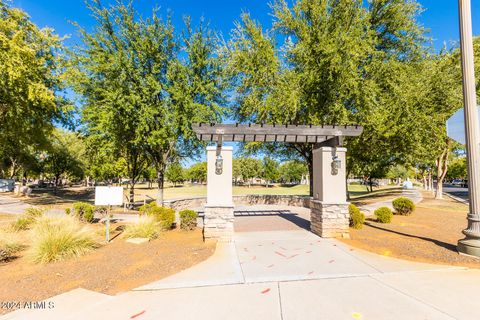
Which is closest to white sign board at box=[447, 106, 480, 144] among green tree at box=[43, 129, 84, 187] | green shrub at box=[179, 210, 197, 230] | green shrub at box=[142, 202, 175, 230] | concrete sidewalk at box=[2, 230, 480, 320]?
concrete sidewalk at box=[2, 230, 480, 320]

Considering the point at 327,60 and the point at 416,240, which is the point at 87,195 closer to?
the point at 327,60

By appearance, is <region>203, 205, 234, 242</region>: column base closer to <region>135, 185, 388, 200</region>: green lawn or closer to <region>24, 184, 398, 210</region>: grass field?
<region>24, 184, 398, 210</region>: grass field

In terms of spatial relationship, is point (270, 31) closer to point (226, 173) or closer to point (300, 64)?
point (300, 64)

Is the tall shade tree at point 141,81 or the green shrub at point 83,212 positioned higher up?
the tall shade tree at point 141,81

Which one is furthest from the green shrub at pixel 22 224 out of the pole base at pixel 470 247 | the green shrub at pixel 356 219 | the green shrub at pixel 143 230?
the pole base at pixel 470 247

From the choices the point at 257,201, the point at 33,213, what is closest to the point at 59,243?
the point at 33,213

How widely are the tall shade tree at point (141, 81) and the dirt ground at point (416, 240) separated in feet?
32.8

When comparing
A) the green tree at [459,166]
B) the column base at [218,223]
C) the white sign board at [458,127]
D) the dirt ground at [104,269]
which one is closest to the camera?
the dirt ground at [104,269]

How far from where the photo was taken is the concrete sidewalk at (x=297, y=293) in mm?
3621

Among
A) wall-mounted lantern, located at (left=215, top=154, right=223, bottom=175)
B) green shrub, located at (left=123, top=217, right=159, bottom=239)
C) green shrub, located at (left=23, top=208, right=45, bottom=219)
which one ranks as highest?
wall-mounted lantern, located at (left=215, top=154, right=223, bottom=175)

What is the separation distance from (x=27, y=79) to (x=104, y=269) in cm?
1428

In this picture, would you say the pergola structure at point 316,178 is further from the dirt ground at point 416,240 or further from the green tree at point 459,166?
the green tree at point 459,166

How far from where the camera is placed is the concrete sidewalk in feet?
11.9

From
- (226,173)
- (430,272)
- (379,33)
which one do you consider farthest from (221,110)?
(430,272)
